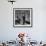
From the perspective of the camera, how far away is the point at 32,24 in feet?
17.3

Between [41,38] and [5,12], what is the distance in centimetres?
174

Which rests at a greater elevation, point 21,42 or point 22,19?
point 22,19

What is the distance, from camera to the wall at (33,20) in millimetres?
5246

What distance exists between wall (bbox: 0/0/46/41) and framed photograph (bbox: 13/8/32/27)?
118mm

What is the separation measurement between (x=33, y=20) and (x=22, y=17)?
1.47ft

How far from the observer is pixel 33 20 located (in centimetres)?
526

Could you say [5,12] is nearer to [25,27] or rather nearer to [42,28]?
[25,27]

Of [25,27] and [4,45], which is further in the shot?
[25,27]

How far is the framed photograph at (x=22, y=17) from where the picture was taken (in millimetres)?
5266

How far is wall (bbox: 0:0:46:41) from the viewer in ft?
17.2

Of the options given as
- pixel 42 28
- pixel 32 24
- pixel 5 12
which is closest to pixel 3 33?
pixel 5 12

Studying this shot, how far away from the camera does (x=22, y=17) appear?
530 centimetres

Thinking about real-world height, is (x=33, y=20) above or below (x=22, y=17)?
below

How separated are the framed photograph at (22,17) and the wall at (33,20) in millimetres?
118
